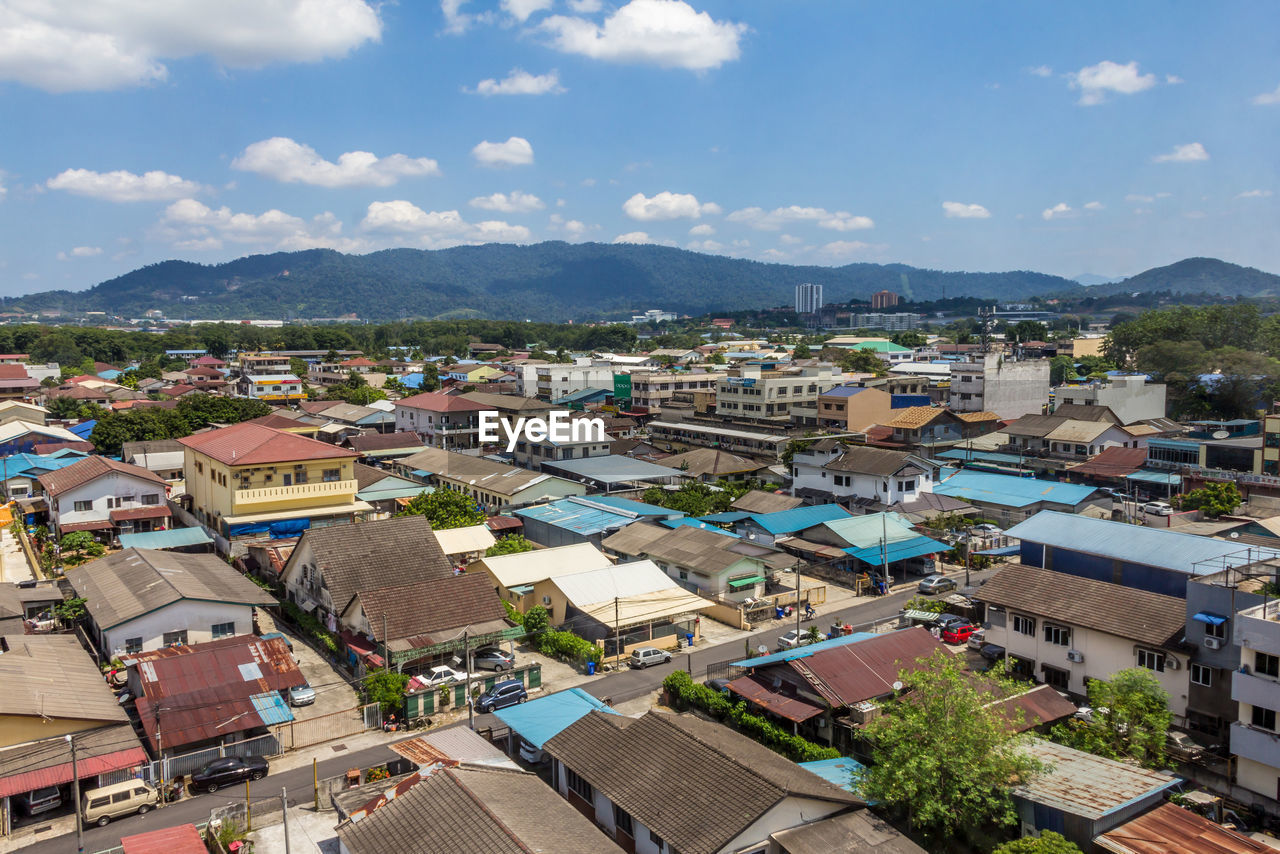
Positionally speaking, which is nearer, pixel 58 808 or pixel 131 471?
pixel 58 808

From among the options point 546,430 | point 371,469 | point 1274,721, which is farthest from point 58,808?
point 546,430

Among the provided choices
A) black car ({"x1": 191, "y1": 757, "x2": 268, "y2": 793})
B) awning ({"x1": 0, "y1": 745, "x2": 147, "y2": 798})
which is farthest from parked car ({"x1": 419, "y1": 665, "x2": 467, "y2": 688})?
awning ({"x1": 0, "y1": 745, "x2": 147, "y2": 798})

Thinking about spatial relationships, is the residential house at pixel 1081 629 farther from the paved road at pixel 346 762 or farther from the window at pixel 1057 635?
the paved road at pixel 346 762

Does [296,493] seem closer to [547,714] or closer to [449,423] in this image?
[547,714]

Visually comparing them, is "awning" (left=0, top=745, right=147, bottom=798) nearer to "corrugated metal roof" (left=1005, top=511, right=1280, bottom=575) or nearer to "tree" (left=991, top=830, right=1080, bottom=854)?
"tree" (left=991, top=830, right=1080, bottom=854)

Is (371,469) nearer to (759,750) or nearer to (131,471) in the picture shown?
(131,471)

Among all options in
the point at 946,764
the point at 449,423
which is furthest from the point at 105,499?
the point at 946,764

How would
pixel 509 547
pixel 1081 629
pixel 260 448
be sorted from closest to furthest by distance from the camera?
pixel 1081 629 < pixel 509 547 < pixel 260 448
